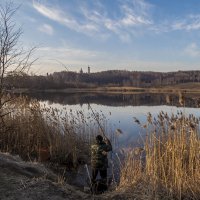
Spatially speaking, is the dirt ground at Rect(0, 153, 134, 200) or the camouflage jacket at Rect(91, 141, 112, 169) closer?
the dirt ground at Rect(0, 153, 134, 200)

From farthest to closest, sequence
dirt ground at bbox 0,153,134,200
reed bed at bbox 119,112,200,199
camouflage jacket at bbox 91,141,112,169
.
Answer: camouflage jacket at bbox 91,141,112,169 < reed bed at bbox 119,112,200,199 < dirt ground at bbox 0,153,134,200

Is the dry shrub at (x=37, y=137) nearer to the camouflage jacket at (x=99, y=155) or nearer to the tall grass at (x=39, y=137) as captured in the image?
the tall grass at (x=39, y=137)

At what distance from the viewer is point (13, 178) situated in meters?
6.04

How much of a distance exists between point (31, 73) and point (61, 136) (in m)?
2.31

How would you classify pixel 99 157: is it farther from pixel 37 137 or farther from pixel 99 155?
pixel 37 137

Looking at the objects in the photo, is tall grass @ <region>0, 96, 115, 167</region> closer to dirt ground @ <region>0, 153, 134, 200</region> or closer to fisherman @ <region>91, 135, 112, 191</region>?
fisherman @ <region>91, 135, 112, 191</region>

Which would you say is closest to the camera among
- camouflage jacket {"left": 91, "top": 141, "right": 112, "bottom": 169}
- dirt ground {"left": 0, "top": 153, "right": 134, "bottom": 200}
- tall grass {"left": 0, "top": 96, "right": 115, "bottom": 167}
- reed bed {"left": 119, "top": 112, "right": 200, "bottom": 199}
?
dirt ground {"left": 0, "top": 153, "right": 134, "bottom": 200}

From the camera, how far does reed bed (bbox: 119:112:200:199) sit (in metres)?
5.61

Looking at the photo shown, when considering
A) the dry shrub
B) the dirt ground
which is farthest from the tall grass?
the dirt ground

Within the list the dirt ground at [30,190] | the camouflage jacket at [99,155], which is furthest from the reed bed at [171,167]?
the camouflage jacket at [99,155]

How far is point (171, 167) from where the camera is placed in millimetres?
6086

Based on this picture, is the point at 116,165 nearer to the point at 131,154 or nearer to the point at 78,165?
the point at 78,165

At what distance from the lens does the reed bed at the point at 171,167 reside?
561cm

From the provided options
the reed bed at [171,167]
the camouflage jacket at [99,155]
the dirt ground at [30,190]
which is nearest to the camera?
the dirt ground at [30,190]
